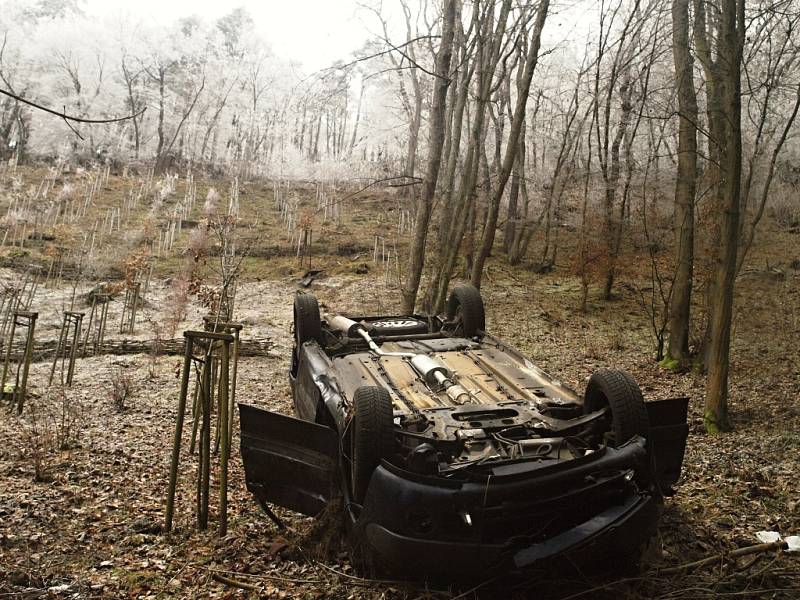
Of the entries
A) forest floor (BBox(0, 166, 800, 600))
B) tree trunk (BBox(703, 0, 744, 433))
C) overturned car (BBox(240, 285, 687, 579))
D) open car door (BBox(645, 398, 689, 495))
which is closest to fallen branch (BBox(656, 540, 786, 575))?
forest floor (BBox(0, 166, 800, 600))

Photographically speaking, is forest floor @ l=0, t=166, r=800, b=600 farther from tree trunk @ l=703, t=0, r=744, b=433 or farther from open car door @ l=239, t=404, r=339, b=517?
tree trunk @ l=703, t=0, r=744, b=433

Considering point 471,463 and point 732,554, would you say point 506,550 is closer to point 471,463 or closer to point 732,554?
point 471,463

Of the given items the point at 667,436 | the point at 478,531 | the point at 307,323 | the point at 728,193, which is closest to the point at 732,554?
the point at 667,436

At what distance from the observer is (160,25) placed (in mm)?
42844

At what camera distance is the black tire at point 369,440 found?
4000 mm

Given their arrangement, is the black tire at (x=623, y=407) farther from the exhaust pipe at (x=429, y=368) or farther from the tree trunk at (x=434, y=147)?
the tree trunk at (x=434, y=147)

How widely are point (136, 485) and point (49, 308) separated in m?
12.3

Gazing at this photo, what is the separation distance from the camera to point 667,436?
15.2ft

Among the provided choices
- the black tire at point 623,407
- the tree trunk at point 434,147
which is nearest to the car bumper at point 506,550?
the black tire at point 623,407

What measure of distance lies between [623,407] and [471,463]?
1245 millimetres

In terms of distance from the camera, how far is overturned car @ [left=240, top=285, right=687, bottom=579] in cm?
352

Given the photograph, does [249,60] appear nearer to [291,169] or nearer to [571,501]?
[291,169]

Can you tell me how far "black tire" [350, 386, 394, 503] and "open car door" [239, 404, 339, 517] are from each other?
0.81 ft

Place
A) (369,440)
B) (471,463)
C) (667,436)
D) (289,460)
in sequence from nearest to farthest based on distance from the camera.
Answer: (471,463) < (369,440) < (289,460) < (667,436)
